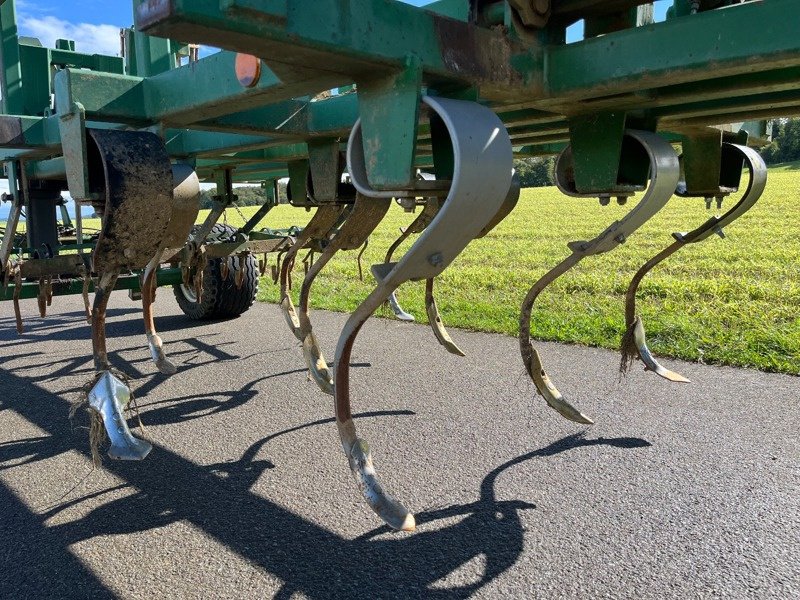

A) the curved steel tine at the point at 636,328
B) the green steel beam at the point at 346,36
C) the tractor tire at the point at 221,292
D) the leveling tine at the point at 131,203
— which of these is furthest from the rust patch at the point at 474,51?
the tractor tire at the point at 221,292

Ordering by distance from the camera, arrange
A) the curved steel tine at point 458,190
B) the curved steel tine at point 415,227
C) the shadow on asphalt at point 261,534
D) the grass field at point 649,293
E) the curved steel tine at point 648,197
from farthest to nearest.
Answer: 1. the grass field at point 649,293
2. the curved steel tine at point 415,227
3. the curved steel tine at point 648,197
4. the shadow on asphalt at point 261,534
5. the curved steel tine at point 458,190

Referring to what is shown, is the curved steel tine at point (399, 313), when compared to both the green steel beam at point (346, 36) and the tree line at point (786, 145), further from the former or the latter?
the tree line at point (786, 145)

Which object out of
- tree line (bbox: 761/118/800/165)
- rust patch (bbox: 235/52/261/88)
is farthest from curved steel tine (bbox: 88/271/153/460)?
tree line (bbox: 761/118/800/165)

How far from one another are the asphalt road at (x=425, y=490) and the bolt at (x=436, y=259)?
3.41ft

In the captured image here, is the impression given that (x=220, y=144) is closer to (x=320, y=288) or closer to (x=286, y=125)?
(x=286, y=125)

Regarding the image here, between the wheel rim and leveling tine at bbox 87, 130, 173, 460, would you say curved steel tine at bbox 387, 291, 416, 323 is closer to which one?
the wheel rim

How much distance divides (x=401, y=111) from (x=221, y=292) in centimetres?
507

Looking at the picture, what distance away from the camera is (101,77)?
2232 millimetres

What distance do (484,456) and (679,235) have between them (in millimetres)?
1332

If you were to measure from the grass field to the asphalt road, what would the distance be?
23.4 inches

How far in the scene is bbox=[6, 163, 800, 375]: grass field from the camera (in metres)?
4.95

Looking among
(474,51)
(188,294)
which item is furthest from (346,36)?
(188,294)

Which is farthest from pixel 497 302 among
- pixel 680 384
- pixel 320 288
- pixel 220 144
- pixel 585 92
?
pixel 585 92

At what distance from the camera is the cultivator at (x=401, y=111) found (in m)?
1.60
